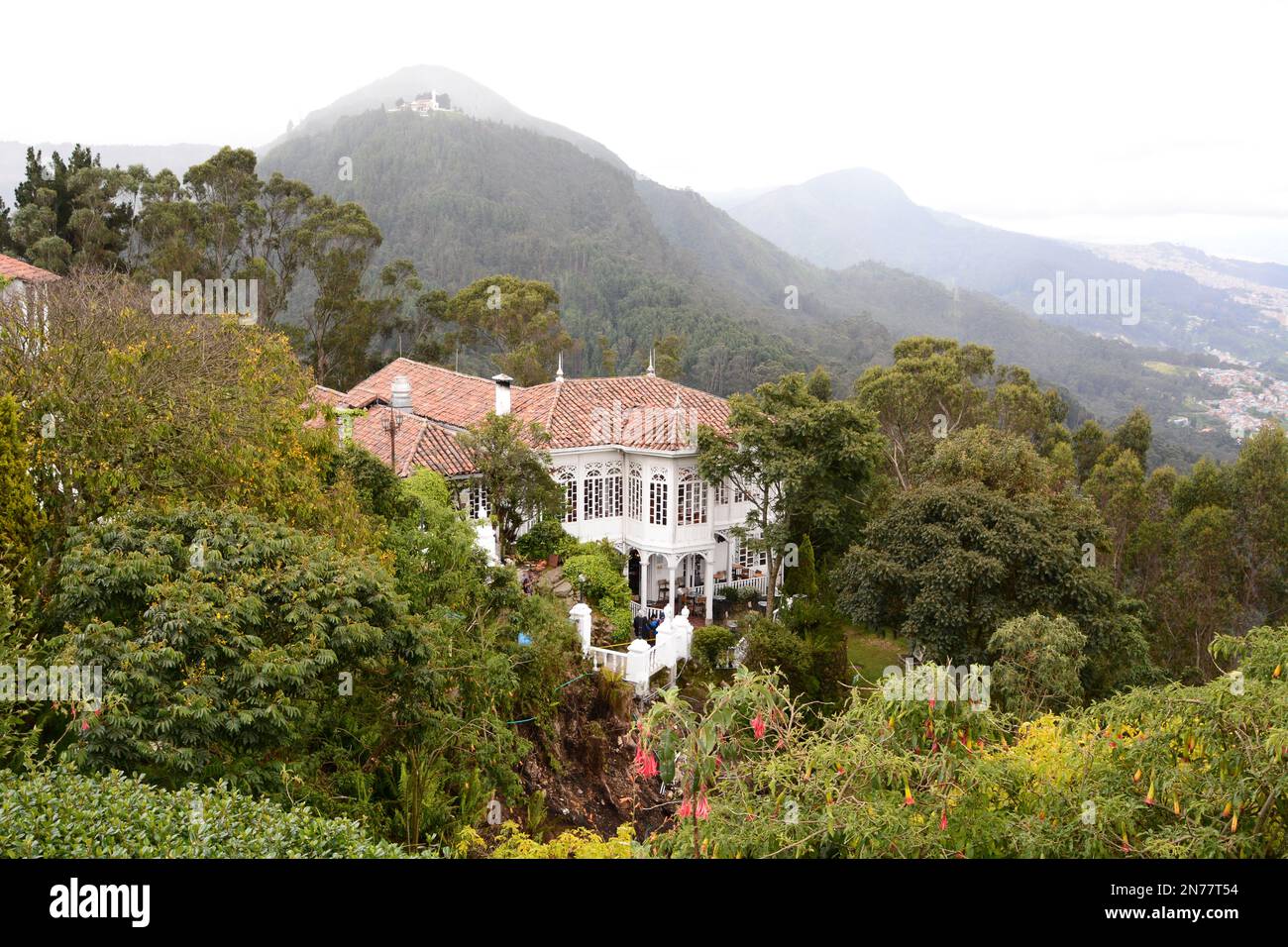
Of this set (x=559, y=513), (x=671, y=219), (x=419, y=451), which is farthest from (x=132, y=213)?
(x=671, y=219)

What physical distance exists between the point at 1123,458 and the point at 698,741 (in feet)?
107

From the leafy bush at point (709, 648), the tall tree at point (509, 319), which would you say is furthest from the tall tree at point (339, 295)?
the leafy bush at point (709, 648)

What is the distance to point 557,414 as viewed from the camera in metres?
29.2

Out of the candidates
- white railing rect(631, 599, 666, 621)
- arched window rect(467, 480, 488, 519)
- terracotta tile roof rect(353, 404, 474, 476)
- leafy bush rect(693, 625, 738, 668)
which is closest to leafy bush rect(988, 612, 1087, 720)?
leafy bush rect(693, 625, 738, 668)

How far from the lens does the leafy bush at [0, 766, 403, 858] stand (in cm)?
696

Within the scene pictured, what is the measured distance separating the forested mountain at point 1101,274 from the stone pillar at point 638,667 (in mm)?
72228

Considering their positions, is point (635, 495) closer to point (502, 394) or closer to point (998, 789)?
point (502, 394)

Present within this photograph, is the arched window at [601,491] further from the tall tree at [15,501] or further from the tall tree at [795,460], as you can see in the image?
the tall tree at [15,501]

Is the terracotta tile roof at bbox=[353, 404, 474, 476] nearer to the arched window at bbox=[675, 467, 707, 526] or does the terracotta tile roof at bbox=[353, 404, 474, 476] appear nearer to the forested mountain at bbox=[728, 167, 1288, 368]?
the arched window at bbox=[675, 467, 707, 526]

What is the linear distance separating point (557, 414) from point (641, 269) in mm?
63925

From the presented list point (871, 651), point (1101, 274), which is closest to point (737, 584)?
point (871, 651)

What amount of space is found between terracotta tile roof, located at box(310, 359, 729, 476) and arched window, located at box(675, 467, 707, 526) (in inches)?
40.8
